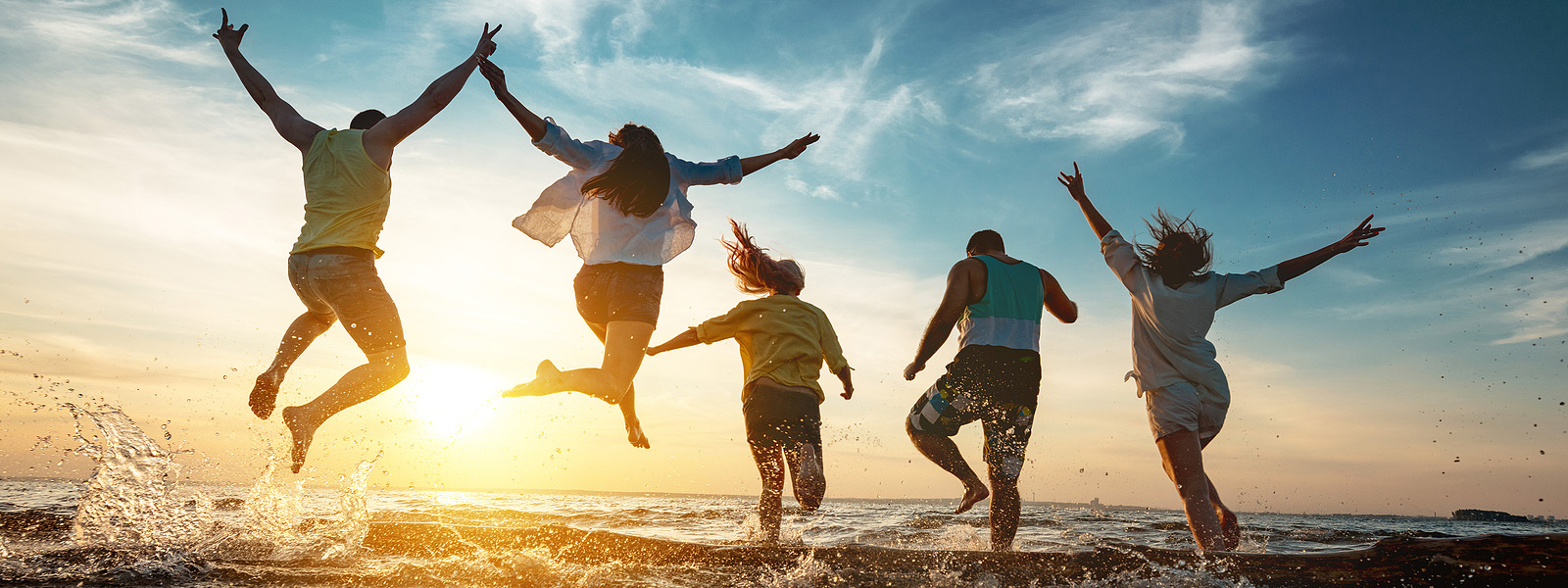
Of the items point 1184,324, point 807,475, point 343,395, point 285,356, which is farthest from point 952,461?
point 285,356

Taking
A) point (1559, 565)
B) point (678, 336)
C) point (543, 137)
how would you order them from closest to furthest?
point (1559, 565)
point (543, 137)
point (678, 336)

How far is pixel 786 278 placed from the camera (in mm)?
5348

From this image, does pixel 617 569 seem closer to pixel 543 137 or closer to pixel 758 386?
pixel 758 386

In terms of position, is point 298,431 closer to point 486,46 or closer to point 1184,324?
point 486,46

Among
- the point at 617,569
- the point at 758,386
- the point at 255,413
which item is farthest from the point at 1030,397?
the point at 255,413

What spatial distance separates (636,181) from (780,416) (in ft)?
5.64

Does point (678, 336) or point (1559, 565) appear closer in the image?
point (1559, 565)

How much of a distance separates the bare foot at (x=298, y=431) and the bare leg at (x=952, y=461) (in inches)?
149

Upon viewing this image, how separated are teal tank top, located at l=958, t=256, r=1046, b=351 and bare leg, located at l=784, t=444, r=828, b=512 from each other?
126 centimetres

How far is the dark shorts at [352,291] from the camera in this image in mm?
4387

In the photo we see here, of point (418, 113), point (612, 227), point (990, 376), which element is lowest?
point (990, 376)

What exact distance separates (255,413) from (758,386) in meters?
3.15

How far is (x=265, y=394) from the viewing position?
4.65 metres

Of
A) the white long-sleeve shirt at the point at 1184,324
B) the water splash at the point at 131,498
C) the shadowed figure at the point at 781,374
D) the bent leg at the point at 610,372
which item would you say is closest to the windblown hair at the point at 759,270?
the shadowed figure at the point at 781,374
